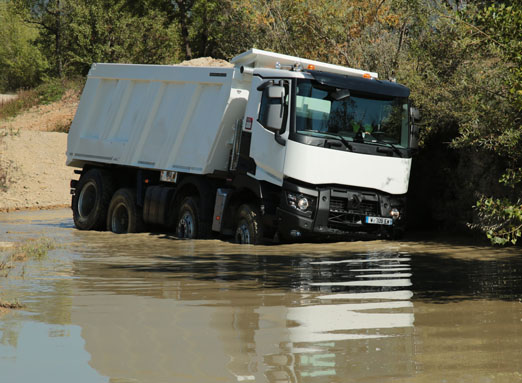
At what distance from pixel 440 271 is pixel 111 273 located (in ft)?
12.9

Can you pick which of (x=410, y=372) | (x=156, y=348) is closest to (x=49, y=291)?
(x=156, y=348)

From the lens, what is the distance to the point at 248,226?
535 inches

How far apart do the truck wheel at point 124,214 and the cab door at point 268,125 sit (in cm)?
420

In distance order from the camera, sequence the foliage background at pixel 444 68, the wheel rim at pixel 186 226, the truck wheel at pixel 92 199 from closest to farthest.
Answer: the foliage background at pixel 444 68
the wheel rim at pixel 186 226
the truck wheel at pixel 92 199

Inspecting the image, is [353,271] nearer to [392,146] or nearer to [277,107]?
[277,107]

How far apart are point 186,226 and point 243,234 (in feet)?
6.05

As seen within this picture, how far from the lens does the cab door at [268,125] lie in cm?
1257

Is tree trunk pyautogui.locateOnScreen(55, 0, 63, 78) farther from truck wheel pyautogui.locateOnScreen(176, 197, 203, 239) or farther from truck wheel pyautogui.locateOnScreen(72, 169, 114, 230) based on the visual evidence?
truck wheel pyautogui.locateOnScreen(176, 197, 203, 239)

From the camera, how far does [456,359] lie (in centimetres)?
517

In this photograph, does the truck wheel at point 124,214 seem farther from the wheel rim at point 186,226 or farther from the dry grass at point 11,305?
the dry grass at point 11,305

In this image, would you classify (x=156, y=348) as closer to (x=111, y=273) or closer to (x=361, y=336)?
(x=361, y=336)

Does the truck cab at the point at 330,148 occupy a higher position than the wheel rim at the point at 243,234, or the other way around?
the truck cab at the point at 330,148

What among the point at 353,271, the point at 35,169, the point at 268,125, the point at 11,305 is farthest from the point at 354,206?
the point at 35,169

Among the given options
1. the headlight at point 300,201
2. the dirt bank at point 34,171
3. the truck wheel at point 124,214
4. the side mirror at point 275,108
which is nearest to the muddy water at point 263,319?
the headlight at point 300,201
